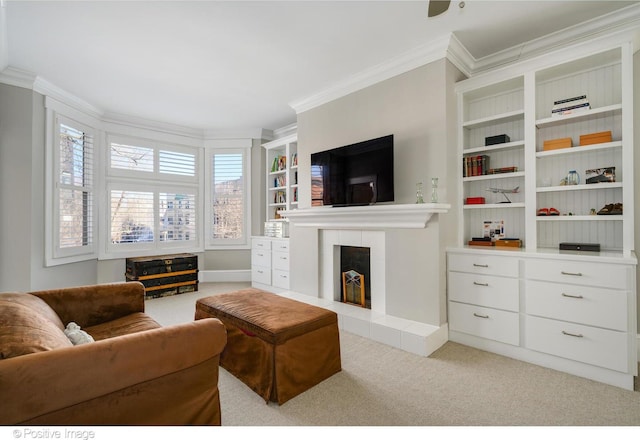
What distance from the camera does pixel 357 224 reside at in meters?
3.28

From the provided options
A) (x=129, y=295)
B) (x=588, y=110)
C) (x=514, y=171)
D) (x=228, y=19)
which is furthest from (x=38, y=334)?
(x=588, y=110)

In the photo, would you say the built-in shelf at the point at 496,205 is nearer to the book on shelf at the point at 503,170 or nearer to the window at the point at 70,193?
the book on shelf at the point at 503,170

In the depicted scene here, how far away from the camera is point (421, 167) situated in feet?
9.62

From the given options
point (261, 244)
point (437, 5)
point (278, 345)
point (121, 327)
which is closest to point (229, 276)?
point (261, 244)

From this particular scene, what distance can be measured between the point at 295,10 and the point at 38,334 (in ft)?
8.40

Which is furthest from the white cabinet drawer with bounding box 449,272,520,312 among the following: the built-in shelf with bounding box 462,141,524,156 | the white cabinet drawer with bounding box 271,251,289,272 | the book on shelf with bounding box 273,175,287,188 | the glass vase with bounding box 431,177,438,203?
the book on shelf with bounding box 273,175,287,188

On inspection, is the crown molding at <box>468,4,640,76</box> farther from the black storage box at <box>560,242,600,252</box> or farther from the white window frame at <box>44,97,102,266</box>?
the white window frame at <box>44,97,102,266</box>

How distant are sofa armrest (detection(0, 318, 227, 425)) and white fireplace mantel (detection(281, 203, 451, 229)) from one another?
75.8 inches

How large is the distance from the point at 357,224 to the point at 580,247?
188 centimetres

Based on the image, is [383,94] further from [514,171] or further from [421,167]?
[514,171]

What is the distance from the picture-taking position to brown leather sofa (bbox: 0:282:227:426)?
3.27 feet

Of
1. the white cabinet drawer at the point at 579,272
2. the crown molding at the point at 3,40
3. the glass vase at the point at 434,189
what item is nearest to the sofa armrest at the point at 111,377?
the glass vase at the point at 434,189
